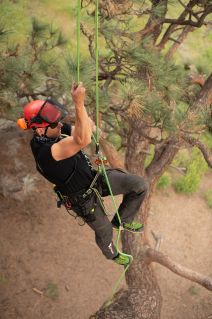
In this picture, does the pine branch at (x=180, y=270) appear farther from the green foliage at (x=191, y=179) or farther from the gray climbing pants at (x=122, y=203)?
the green foliage at (x=191, y=179)

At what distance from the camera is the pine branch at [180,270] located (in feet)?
14.3

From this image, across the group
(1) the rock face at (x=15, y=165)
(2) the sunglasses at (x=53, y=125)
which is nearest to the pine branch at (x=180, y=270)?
(2) the sunglasses at (x=53, y=125)

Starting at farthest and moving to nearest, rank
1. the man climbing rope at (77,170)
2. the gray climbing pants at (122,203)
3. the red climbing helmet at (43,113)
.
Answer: the gray climbing pants at (122,203), the red climbing helmet at (43,113), the man climbing rope at (77,170)

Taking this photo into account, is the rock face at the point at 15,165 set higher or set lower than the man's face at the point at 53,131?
lower

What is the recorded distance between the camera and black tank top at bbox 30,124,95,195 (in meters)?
3.02

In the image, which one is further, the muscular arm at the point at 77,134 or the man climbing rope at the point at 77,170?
the man climbing rope at the point at 77,170

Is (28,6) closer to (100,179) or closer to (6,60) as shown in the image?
(6,60)

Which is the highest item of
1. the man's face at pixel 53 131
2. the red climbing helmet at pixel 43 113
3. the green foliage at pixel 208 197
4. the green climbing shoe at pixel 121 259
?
the red climbing helmet at pixel 43 113

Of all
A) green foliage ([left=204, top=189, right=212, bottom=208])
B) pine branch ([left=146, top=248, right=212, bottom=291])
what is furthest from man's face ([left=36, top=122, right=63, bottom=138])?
green foliage ([left=204, top=189, right=212, bottom=208])

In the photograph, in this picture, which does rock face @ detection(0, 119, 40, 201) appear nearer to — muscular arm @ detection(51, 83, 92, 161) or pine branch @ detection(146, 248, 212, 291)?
pine branch @ detection(146, 248, 212, 291)

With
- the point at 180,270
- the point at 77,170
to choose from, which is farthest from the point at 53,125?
the point at 180,270

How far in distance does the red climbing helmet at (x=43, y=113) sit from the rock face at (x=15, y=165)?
3.81 m

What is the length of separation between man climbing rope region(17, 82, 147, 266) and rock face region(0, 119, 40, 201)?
296 centimetres

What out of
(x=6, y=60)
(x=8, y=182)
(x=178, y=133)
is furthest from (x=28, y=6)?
(x=178, y=133)
